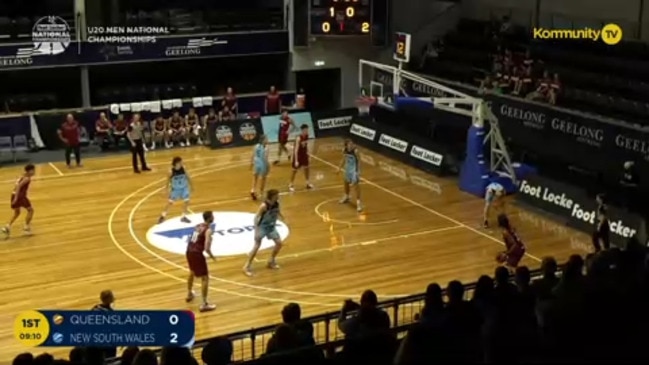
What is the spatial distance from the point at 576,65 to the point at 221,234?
1361 cm

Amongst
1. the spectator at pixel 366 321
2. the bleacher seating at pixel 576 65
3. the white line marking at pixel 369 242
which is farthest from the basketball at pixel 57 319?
the bleacher seating at pixel 576 65

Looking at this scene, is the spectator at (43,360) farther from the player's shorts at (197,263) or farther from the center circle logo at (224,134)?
the center circle logo at (224,134)

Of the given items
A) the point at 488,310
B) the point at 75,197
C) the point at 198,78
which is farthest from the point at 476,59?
the point at 488,310

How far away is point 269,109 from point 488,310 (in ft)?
71.9

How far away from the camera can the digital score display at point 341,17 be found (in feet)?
97.5

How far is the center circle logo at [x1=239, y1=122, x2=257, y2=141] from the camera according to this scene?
1133 inches

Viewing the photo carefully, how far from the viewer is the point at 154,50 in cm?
3014

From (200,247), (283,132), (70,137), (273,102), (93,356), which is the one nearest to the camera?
(93,356)

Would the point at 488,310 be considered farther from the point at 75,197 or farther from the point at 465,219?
the point at 75,197

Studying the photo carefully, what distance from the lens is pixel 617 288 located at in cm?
885

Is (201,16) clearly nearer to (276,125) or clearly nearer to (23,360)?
(276,125)

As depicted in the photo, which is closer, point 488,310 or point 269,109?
point 488,310

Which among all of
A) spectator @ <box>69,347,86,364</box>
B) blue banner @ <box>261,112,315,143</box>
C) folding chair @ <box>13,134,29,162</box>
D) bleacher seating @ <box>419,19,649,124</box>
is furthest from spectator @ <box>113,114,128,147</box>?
spectator @ <box>69,347,86,364</box>
